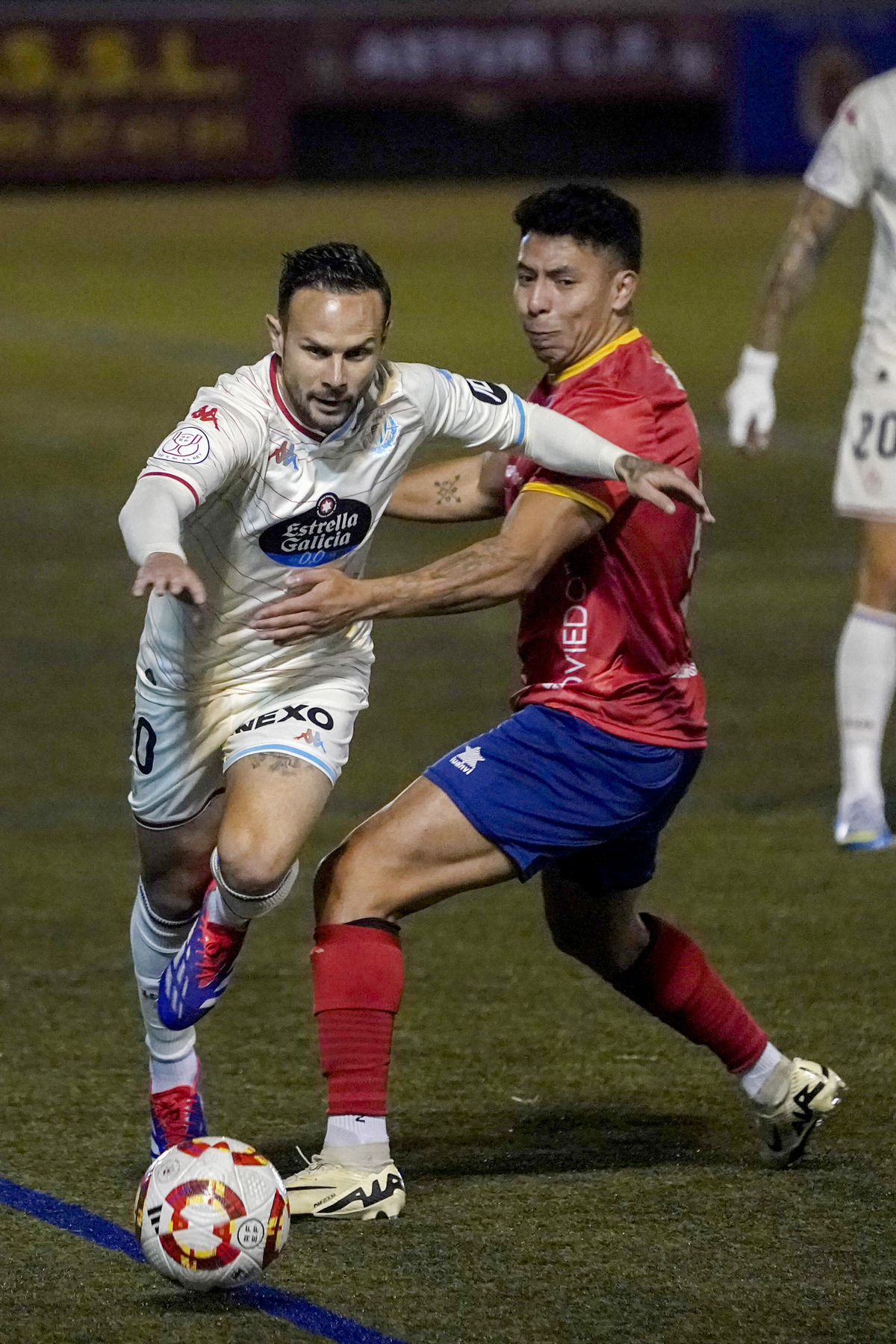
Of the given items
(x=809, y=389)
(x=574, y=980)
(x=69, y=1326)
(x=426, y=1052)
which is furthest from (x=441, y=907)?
(x=809, y=389)

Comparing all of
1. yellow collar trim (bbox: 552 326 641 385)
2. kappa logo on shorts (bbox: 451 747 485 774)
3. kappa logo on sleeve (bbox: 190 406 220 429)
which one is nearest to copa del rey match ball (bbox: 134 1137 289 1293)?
kappa logo on shorts (bbox: 451 747 485 774)

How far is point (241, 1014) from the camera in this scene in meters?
5.37

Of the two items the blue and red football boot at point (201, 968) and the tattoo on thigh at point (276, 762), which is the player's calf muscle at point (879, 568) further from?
the blue and red football boot at point (201, 968)

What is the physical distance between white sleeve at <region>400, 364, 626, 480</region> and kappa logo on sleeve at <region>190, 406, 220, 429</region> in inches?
16.2

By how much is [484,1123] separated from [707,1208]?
63 centimetres

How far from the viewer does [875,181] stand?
22.5 feet

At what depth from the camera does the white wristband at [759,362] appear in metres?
6.59

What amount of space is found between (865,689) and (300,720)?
9.60ft

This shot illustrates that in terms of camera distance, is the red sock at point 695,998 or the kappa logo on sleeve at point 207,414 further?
the red sock at point 695,998

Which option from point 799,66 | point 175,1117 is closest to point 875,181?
point 175,1117

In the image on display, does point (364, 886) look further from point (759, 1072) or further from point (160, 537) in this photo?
point (759, 1072)

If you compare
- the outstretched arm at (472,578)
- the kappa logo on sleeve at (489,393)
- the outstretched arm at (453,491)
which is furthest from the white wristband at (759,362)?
the outstretched arm at (472,578)

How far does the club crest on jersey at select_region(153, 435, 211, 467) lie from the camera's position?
3.94m

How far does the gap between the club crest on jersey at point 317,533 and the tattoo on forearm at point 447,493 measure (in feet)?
1.03
